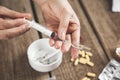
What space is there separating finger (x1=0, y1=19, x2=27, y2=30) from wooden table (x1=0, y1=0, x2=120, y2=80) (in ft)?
0.32

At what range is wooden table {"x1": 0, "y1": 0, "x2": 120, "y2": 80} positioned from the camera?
0.93 m

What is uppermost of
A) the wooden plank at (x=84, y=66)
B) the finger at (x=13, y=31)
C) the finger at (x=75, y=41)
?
the finger at (x=13, y=31)

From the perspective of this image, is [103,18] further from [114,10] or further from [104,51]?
[104,51]

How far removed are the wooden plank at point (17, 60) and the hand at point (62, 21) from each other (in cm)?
11

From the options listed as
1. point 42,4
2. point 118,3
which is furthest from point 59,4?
point 118,3

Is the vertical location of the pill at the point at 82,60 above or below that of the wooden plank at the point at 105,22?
below

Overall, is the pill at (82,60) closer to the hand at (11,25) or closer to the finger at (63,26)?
the finger at (63,26)

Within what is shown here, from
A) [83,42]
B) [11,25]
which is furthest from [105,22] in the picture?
[11,25]

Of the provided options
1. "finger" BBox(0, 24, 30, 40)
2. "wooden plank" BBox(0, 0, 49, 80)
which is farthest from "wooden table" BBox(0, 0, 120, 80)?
"finger" BBox(0, 24, 30, 40)

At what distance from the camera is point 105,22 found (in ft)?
3.73

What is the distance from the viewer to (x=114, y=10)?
1.20m

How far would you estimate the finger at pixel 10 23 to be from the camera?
37.0 inches

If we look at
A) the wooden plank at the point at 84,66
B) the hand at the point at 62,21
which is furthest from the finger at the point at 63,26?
the wooden plank at the point at 84,66

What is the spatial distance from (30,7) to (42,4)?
0.13 meters
